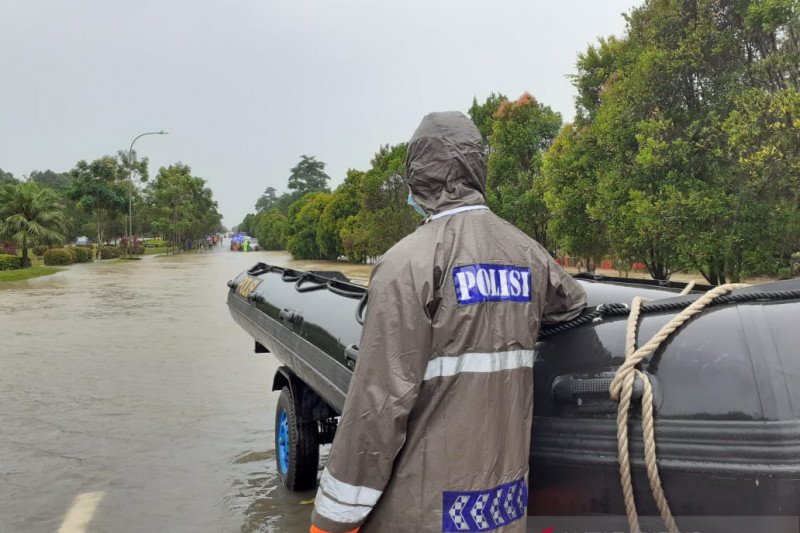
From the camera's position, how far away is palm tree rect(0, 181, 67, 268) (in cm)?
3138

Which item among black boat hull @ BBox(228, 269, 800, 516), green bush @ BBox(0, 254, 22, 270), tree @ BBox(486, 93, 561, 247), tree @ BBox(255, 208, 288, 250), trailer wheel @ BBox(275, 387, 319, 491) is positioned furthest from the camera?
tree @ BBox(255, 208, 288, 250)

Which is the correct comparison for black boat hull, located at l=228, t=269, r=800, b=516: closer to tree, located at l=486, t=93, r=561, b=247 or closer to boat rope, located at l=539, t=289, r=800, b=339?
boat rope, located at l=539, t=289, r=800, b=339

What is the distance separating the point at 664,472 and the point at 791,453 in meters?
0.33

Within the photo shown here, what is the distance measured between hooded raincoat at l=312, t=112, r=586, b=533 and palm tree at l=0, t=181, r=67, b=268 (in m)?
33.4

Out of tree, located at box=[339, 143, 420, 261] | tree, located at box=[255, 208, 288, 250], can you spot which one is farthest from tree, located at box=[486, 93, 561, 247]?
tree, located at box=[255, 208, 288, 250]

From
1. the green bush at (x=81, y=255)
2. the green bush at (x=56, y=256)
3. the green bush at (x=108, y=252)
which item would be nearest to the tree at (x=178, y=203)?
the green bush at (x=108, y=252)

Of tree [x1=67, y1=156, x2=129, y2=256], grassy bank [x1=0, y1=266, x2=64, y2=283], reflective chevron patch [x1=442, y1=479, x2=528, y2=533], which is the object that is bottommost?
grassy bank [x1=0, y1=266, x2=64, y2=283]

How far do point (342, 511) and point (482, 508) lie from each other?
40 centimetres

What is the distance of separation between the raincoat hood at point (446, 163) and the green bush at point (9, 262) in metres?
31.5

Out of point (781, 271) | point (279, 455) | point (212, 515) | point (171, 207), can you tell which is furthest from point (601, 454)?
point (171, 207)

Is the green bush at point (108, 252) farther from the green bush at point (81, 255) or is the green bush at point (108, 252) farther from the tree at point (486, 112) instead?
the tree at point (486, 112)

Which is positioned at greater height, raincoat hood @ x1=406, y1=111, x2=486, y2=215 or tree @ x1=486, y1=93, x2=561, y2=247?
tree @ x1=486, y1=93, x2=561, y2=247

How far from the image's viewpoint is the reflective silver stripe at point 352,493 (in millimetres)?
1835

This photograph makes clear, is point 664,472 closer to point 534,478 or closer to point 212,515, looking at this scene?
point 534,478
